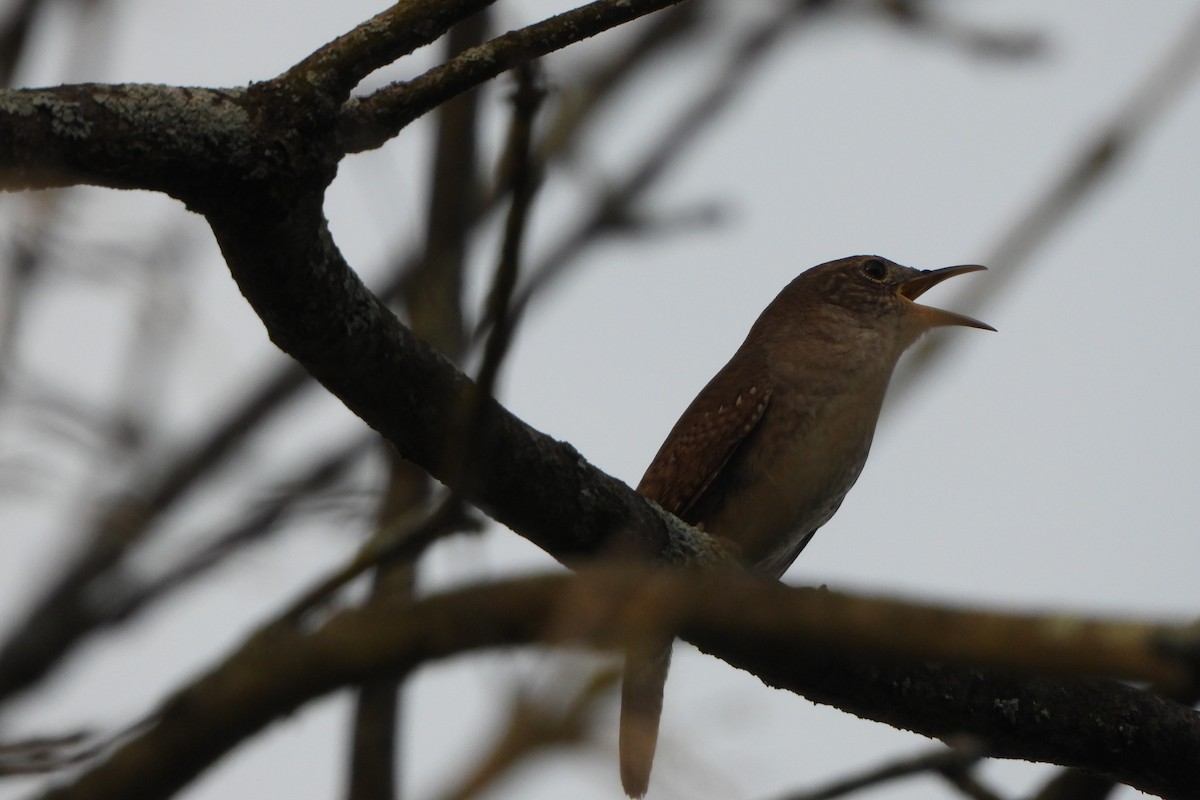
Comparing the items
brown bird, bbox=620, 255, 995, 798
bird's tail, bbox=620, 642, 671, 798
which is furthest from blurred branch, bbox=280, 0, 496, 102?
brown bird, bbox=620, 255, 995, 798

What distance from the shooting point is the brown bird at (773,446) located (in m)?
5.34

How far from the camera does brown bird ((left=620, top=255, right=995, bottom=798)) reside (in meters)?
5.34

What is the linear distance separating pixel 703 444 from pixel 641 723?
104cm

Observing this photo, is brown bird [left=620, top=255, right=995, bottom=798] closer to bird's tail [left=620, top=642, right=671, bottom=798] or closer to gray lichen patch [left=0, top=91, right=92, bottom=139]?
bird's tail [left=620, top=642, right=671, bottom=798]

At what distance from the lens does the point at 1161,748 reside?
147 inches

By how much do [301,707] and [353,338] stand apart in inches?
48.9

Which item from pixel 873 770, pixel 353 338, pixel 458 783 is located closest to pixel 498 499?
pixel 353 338

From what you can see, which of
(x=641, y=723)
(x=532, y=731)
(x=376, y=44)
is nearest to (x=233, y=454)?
(x=641, y=723)

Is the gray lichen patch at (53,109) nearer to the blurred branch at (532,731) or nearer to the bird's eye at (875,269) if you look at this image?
the blurred branch at (532,731)

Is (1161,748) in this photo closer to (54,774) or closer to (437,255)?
(437,255)

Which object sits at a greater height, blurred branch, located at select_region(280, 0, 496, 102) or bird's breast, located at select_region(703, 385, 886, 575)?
bird's breast, located at select_region(703, 385, 886, 575)

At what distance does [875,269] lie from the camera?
6402 millimetres

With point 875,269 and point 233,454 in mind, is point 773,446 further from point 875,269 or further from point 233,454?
point 233,454

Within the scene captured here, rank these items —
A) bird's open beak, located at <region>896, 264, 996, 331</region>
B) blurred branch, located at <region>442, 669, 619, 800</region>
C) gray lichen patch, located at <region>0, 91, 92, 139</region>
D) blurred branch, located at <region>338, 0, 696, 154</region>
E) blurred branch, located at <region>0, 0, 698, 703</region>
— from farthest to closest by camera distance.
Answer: bird's open beak, located at <region>896, 264, 996, 331</region>
blurred branch, located at <region>0, 0, 698, 703</region>
blurred branch, located at <region>338, 0, 696, 154</region>
gray lichen patch, located at <region>0, 91, 92, 139</region>
blurred branch, located at <region>442, 669, 619, 800</region>
